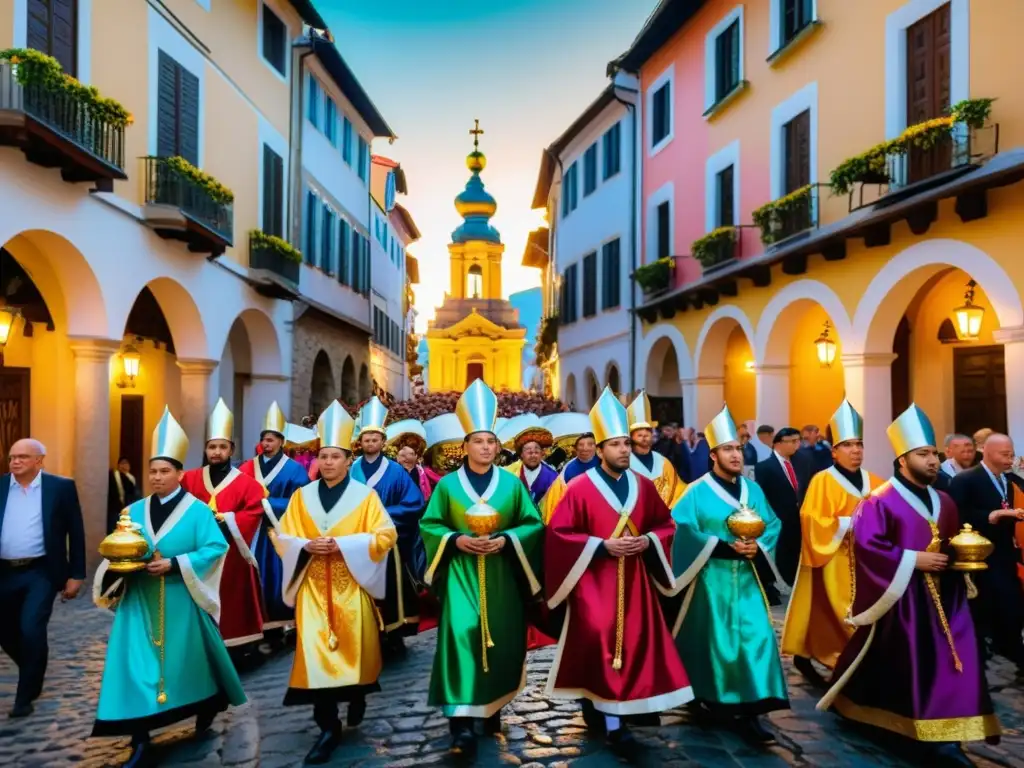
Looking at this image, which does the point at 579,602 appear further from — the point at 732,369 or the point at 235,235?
the point at 732,369

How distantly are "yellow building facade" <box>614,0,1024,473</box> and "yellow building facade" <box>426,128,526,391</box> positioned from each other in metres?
29.5

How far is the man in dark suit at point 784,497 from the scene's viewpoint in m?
7.66

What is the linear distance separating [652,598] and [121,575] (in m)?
3.14

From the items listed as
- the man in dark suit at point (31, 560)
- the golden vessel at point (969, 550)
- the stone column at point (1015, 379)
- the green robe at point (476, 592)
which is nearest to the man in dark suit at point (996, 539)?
the golden vessel at point (969, 550)

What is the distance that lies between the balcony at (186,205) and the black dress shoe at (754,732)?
33.9 feet

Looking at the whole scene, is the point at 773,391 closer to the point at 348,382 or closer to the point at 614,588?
the point at 614,588

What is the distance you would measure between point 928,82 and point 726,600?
347 inches

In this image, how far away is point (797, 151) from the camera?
14992 millimetres

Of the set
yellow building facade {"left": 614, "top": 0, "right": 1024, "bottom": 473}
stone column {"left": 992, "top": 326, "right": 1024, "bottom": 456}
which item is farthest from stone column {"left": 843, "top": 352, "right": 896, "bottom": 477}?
stone column {"left": 992, "top": 326, "right": 1024, "bottom": 456}

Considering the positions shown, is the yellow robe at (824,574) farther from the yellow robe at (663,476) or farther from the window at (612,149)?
the window at (612,149)

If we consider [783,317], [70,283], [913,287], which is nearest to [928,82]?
[913,287]

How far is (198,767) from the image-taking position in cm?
512

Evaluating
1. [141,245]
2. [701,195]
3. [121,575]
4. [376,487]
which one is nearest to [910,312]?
[701,195]

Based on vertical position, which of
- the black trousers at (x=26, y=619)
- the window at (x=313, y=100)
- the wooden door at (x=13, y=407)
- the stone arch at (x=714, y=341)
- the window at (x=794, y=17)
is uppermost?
the window at (x=313, y=100)
